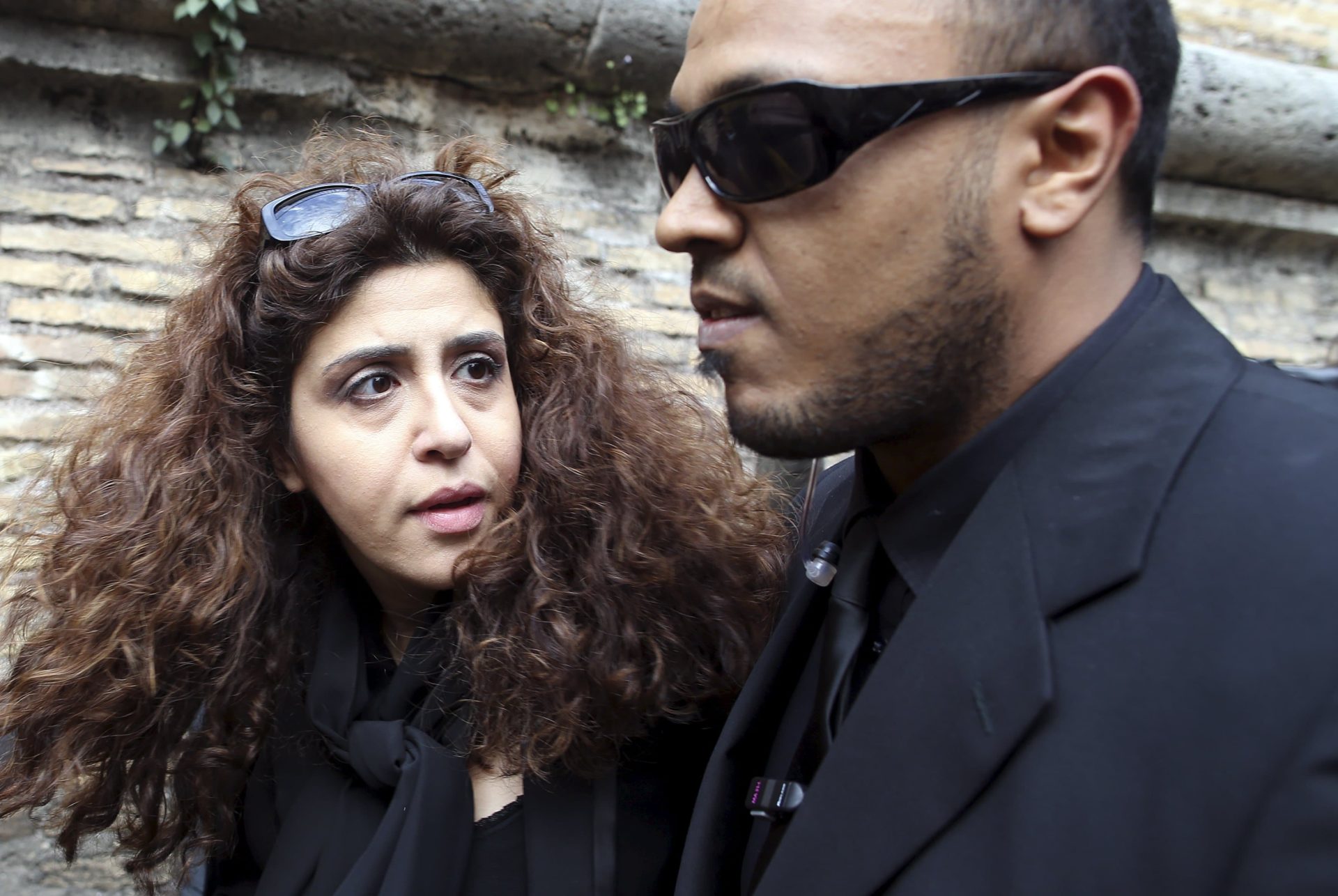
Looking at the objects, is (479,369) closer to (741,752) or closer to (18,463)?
(741,752)

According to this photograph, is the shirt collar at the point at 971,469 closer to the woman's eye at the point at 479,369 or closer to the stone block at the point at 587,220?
the woman's eye at the point at 479,369

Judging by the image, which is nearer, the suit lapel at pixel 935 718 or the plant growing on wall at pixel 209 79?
the suit lapel at pixel 935 718

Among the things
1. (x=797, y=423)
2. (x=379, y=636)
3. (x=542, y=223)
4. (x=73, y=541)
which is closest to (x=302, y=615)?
(x=379, y=636)

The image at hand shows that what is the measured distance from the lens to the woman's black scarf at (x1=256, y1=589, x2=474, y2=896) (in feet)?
5.27

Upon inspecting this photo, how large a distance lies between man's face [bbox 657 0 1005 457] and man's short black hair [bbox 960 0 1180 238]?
0.14 ft

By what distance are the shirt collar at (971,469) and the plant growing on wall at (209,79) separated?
261cm

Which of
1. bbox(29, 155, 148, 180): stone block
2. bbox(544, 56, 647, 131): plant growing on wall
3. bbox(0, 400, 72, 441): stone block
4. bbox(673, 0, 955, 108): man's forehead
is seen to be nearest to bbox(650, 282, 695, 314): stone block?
bbox(544, 56, 647, 131): plant growing on wall

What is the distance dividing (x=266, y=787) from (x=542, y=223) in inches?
47.2

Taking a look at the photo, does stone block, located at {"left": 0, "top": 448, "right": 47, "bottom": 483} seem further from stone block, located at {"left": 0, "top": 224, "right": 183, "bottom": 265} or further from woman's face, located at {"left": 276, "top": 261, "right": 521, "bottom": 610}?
woman's face, located at {"left": 276, "top": 261, "right": 521, "bottom": 610}

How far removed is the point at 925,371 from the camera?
4.00 ft

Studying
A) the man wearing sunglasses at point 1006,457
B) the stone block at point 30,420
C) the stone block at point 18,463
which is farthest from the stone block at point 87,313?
the man wearing sunglasses at point 1006,457

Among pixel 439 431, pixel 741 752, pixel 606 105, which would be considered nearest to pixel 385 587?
pixel 439 431

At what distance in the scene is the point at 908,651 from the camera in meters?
1.17

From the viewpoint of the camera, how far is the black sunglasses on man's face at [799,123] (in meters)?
1.16
